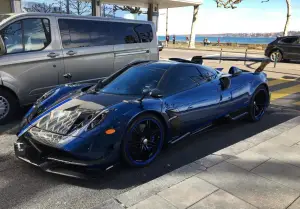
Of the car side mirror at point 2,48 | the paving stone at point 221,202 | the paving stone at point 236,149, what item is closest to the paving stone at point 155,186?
the paving stone at point 221,202

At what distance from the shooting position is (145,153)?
351 centimetres

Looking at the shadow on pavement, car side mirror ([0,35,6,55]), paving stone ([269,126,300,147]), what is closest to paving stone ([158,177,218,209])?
the shadow on pavement

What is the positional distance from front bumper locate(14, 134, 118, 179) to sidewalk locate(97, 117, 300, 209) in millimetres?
452

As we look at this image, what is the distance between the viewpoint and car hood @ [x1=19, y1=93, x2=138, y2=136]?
10.6 ft

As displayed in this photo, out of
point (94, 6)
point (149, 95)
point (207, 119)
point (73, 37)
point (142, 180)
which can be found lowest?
point (142, 180)

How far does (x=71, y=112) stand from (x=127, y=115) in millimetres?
719

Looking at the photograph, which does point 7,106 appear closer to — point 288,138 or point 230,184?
point 230,184

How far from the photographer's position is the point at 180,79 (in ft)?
13.5

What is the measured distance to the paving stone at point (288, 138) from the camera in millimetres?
4088

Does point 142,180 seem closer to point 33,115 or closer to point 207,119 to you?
point 207,119

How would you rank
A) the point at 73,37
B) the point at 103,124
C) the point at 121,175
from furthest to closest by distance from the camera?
the point at 73,37
the point at 121,175
the point at 103,124

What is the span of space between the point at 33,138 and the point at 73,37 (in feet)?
10.7

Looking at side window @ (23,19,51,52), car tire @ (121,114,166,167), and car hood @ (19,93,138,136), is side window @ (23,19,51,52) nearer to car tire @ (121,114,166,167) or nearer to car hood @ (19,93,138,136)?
car hood @ (19,93,138,136)

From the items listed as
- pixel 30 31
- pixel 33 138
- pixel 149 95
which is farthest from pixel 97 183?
pixel 30 31
